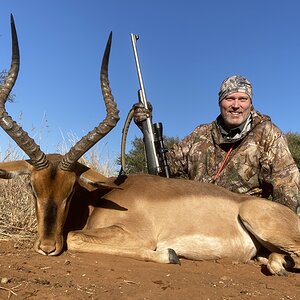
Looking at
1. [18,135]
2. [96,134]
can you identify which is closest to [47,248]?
[18,135]

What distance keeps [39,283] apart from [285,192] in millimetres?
3885

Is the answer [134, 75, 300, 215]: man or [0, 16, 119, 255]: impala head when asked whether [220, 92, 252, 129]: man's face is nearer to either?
[134, 75, 300, 215]: man

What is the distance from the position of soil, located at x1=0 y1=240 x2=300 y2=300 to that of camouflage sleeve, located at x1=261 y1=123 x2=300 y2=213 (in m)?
1.66

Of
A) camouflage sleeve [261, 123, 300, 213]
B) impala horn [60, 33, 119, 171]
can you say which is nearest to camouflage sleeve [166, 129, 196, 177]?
camouflage sleeve [261, 123, 300, 213]

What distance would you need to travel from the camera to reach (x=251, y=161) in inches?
258

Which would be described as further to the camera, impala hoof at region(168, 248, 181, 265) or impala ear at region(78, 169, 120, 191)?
impala ear at region(78, 169, 120, 191)

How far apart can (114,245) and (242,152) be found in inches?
111

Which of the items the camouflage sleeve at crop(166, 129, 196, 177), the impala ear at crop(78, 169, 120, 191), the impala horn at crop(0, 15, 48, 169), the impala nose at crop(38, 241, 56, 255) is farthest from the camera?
the camouflage sleeve at crop(166, 129, 196, 177)

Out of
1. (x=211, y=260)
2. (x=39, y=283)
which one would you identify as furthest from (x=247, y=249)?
(x=39, y=283)

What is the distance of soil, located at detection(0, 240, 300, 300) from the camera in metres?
3.08

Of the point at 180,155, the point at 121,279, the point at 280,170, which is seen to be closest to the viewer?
the point at 121,279

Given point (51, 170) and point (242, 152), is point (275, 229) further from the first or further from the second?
point (51, 170)

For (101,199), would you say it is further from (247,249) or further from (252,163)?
(252,163)

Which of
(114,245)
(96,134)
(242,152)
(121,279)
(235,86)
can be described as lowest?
(121,279)
